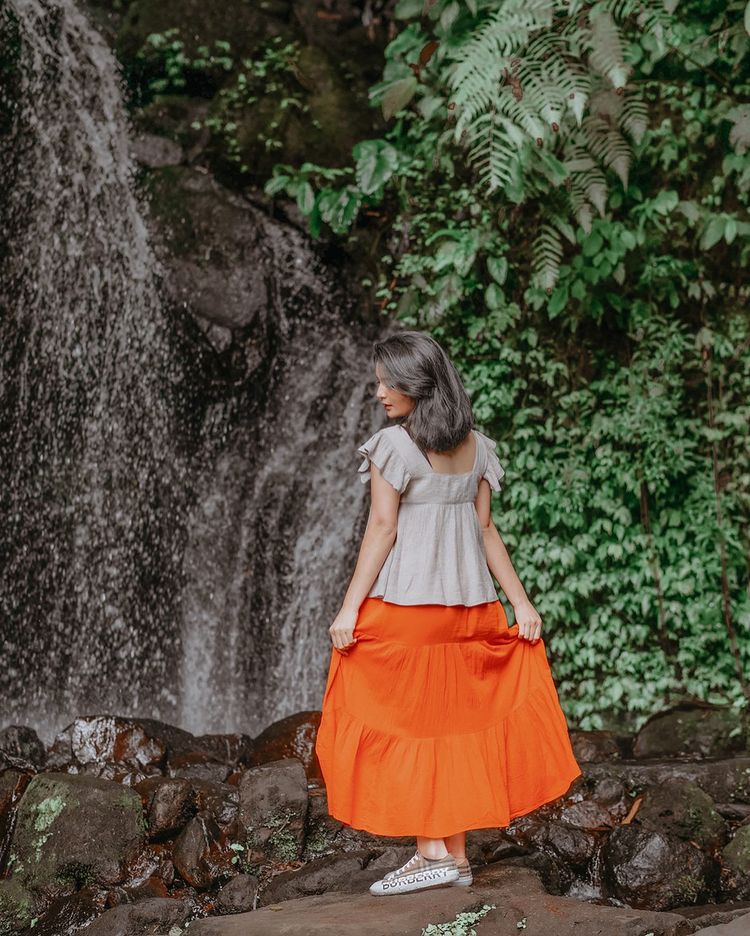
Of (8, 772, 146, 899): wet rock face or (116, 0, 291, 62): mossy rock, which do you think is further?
(116, 0, 291, 62): mossy rock

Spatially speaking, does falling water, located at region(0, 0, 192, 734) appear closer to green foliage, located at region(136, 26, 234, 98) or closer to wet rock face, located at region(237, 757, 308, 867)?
green foliage, located at region(136, 26, 234, 98)

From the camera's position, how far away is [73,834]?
13.3 feet

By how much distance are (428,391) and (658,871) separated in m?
2.29

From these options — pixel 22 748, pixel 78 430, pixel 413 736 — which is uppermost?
pixel 78 430

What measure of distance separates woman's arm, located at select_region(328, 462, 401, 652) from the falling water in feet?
13.8

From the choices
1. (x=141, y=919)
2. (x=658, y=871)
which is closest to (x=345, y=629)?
(x=141, y=919)

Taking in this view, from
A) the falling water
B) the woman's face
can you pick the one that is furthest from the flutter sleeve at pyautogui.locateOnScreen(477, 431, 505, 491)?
the falling water

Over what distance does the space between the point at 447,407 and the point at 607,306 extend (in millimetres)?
3441

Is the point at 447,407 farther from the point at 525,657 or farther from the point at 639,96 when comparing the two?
the point at 639,96

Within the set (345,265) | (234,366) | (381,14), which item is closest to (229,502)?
(234,366)

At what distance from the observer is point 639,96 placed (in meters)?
5.34

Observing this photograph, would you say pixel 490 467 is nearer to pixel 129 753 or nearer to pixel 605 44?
pixel 605 44

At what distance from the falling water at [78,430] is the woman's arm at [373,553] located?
422 cm

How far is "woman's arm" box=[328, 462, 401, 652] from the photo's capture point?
2924 millimetres
